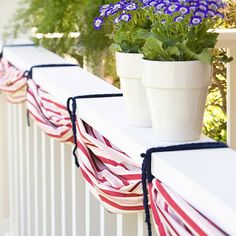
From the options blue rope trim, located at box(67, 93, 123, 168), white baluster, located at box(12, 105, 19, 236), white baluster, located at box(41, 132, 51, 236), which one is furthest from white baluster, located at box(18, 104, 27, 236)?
blue rope trim, located at box(67, 93, 123, 168)

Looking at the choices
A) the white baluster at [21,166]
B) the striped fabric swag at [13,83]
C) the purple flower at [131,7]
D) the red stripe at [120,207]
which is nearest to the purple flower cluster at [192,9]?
the purple flower at [131,7]

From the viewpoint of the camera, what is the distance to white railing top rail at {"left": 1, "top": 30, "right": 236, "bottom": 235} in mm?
1026

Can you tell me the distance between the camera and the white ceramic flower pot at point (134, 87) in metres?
1.42

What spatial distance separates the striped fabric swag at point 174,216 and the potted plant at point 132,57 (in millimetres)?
228

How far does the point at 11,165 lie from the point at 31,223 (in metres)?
0.40

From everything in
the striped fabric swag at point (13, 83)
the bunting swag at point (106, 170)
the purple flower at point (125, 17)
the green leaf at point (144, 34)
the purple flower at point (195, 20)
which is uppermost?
the purple flower at point (195, 20)

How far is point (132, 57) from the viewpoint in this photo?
1420 millimetres

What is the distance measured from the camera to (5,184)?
3.43m

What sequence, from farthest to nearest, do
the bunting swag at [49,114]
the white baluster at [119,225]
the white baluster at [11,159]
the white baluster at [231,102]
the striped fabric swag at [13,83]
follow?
the white baluster at [11,159]
the striped fabric swag at [13,83]
the white baluster at [231,102]
the bunting swag at [49,114]
the white baluster at [119,225]

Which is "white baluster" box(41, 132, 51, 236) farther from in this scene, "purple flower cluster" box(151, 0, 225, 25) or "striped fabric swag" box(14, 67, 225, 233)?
"purple flower cluster" box(151, 0, 225, 25)

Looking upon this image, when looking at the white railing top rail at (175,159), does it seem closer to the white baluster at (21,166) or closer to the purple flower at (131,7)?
the purple flower at (131,7)

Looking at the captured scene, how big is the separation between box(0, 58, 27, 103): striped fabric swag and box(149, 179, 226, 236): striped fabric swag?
1.38 m

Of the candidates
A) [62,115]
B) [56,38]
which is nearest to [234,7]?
[62,115]

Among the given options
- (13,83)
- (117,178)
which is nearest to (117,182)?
(117,178)
